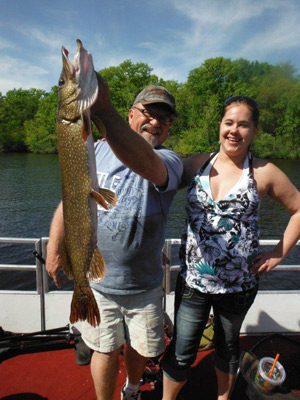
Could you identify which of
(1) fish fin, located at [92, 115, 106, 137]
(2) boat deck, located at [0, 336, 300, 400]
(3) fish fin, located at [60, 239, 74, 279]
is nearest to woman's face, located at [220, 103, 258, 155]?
(1) fish fin, located at [92, 115, 106, 137]

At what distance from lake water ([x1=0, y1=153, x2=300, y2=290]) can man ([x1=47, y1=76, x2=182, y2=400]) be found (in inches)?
286

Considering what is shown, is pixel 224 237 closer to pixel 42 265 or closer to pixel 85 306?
pixel 85 306

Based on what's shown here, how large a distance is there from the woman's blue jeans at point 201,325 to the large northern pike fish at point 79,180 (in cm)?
71

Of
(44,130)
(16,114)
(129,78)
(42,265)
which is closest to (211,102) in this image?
(129,78)

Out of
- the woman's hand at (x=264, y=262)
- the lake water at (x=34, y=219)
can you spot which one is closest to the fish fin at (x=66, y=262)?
the woman's hand at (x=264, y=262)

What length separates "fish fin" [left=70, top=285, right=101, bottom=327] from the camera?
205 cm

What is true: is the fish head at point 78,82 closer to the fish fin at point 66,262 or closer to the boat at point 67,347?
the fish fin at point 66,262

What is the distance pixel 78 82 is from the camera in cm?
156

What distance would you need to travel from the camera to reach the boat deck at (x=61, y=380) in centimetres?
289

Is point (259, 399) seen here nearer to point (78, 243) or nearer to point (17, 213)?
point (78, 243)

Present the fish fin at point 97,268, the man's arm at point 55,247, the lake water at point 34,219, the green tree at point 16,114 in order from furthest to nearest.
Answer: the green tree at point 16,114 → the lake water at point 34,219 → the man's arm at point 55,247 → the fish fin at point 97,268

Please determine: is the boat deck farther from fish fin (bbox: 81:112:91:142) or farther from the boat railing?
fish fin (bbox: 81:112:91:142)

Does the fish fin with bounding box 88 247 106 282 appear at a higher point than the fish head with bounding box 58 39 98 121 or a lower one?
lower

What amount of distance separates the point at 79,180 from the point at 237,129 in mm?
1248
